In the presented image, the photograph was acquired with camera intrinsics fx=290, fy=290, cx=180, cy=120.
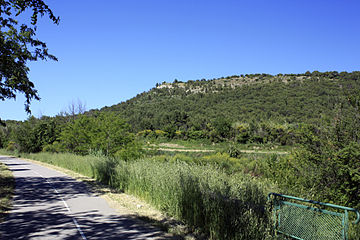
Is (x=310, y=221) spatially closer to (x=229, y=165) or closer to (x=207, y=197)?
(x=207, y=197)

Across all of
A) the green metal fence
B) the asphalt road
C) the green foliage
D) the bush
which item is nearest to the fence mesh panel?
the green metal fence

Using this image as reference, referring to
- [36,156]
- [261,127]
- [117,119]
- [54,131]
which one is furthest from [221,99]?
[117,119]

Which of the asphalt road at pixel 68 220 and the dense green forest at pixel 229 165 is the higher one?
the dense green forest at pixel 229 165

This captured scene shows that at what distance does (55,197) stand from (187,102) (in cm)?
8679

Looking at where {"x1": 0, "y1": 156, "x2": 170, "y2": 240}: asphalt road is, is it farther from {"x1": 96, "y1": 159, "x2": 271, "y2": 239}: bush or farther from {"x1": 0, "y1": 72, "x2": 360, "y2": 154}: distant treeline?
{"x1": 0, "y1": 72, "x2": 360, "y2": 154}: distant treeline

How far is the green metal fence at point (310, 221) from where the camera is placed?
4992 mm

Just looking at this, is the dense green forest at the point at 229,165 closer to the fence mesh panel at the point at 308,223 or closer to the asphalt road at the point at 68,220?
the fence mesh panel at the point at 308,223

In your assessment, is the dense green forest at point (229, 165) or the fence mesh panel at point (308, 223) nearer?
the fence mesh panel at point (308, 223)

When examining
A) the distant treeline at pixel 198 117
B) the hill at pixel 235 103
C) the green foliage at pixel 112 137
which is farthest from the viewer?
the hill at pixel 235 103

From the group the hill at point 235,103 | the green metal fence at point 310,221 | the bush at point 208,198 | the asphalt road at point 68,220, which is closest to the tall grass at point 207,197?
the bush at point 208,198

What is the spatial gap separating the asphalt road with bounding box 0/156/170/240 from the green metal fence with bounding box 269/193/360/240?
2795 mm

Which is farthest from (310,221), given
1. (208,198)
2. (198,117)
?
(198,117)

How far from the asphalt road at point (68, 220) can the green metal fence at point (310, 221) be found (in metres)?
2.79

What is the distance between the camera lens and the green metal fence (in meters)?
4.99
